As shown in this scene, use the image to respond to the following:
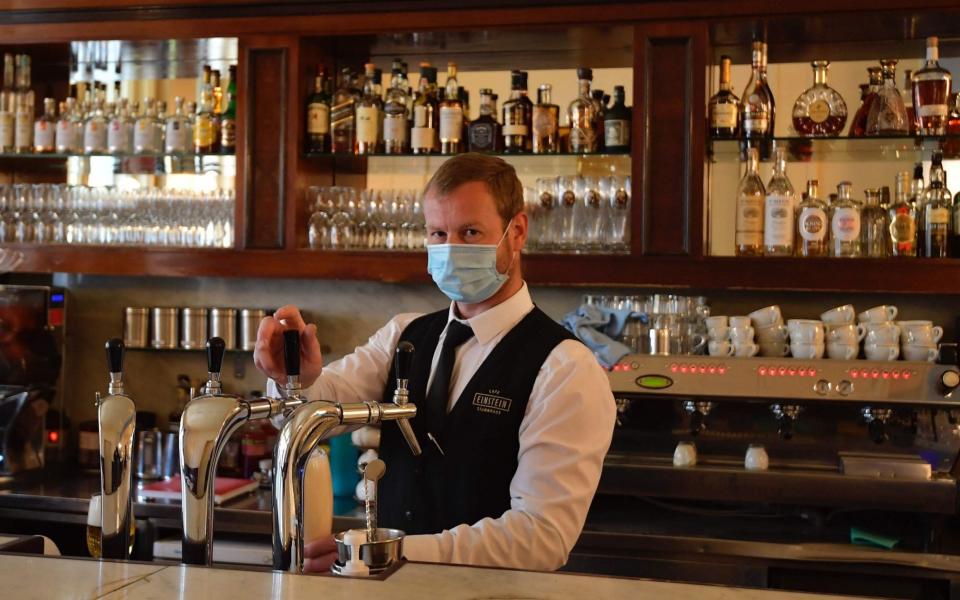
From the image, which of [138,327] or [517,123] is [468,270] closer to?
[517,123]

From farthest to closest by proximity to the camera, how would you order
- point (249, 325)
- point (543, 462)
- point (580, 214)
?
point (249, 325), point (580, 214), point (543, 462)

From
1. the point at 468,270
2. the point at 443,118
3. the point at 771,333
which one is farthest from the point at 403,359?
the point at 443,118

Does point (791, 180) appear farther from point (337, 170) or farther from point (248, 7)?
point (248, 7)

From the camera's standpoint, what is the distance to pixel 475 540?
199 centimetres

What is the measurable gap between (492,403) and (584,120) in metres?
1.56

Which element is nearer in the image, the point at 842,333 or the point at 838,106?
the point at 842,333

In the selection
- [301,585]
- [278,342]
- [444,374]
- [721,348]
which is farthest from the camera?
[721,348]

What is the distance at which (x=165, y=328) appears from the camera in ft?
13.3

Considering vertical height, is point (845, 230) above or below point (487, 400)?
above

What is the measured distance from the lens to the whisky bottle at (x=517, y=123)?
361 centimetres

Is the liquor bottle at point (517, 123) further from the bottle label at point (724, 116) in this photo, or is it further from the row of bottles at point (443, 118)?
the bottle label at point (724, 116)

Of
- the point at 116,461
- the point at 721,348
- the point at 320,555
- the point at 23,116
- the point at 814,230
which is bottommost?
the point at 320,555

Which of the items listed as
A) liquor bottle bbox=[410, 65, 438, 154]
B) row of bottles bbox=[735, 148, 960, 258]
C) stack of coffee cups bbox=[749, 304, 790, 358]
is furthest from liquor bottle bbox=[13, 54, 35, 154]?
stack of coffee cups bbox=[749, 304, 790, 358]

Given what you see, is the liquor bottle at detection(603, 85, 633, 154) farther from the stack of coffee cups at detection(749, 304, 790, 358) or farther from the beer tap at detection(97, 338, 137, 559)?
the beer tap at detection(97, 338, 137, 559)
